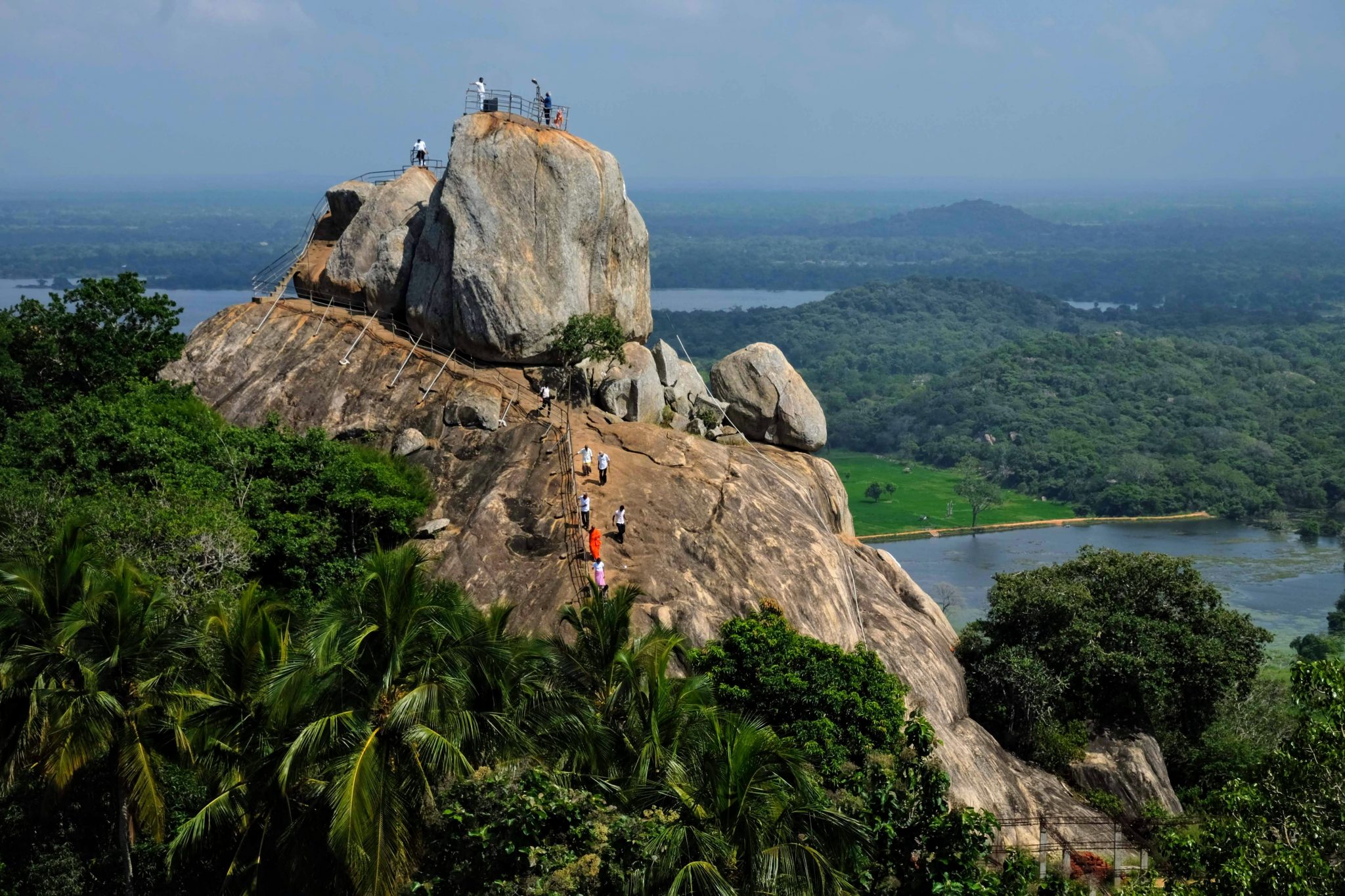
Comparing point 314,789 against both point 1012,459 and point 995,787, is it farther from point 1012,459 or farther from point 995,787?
point 1012,459

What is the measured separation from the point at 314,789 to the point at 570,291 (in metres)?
21.1

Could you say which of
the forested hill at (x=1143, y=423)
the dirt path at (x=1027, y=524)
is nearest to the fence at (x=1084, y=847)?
the dirt path at (x=1027, y=524)

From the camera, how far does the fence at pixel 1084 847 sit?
76.7 ft

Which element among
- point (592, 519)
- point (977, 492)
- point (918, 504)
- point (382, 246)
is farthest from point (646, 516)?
point (918, 504)

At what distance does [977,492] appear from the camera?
10500 centimetres

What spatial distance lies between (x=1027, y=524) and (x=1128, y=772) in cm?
7670

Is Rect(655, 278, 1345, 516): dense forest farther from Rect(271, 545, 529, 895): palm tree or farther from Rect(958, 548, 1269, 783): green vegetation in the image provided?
Rect(271, 545, 529, 895): palm tree

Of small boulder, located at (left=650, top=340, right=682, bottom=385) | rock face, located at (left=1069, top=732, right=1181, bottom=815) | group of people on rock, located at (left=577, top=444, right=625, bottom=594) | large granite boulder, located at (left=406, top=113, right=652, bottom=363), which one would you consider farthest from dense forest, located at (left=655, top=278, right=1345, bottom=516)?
group of people on rock, located at (left=577, top=444, right=625, bottom=594)

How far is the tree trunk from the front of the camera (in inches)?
715

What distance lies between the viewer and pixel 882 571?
33.3 m

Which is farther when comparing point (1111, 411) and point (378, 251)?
point (1111, 411)

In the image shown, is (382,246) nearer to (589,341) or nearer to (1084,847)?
(589,341)

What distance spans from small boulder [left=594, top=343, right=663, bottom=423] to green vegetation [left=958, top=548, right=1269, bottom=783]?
9.76 metres

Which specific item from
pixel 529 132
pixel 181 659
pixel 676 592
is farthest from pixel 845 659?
pixel 529 132
